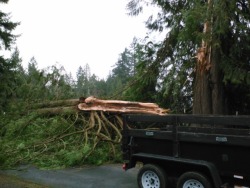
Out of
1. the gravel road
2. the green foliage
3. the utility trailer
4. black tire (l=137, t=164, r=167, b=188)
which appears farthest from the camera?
the green foliage

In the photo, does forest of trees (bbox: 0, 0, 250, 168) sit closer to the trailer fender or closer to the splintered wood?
the splintered wood

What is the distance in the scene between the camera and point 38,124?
39.0 ft

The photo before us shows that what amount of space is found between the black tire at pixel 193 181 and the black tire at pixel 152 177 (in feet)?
1.22

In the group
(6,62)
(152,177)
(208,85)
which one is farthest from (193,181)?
(6,62)

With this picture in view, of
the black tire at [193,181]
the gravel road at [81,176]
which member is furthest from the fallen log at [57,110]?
the black tire at [193,181]

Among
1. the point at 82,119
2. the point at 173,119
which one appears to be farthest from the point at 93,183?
the point at 82,119

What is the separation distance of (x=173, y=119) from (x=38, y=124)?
695 centimetres

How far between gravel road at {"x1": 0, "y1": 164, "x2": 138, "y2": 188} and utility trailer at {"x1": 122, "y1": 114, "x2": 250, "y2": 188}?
82 cm

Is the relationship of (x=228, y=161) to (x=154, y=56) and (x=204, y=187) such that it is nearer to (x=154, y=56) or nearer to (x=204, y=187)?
(x=204, y=187)

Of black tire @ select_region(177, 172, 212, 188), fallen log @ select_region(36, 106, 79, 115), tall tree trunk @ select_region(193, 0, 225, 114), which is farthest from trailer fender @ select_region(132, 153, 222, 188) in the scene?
fallen log @ select_region(36, 106, 79, 115)

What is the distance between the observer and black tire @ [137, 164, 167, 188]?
603cm

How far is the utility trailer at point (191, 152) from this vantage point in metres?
5.29

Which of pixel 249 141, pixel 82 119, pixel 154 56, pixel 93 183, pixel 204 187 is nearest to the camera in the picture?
pixel 249 141

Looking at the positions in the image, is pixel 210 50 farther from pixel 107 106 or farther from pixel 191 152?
pixel 191 152
